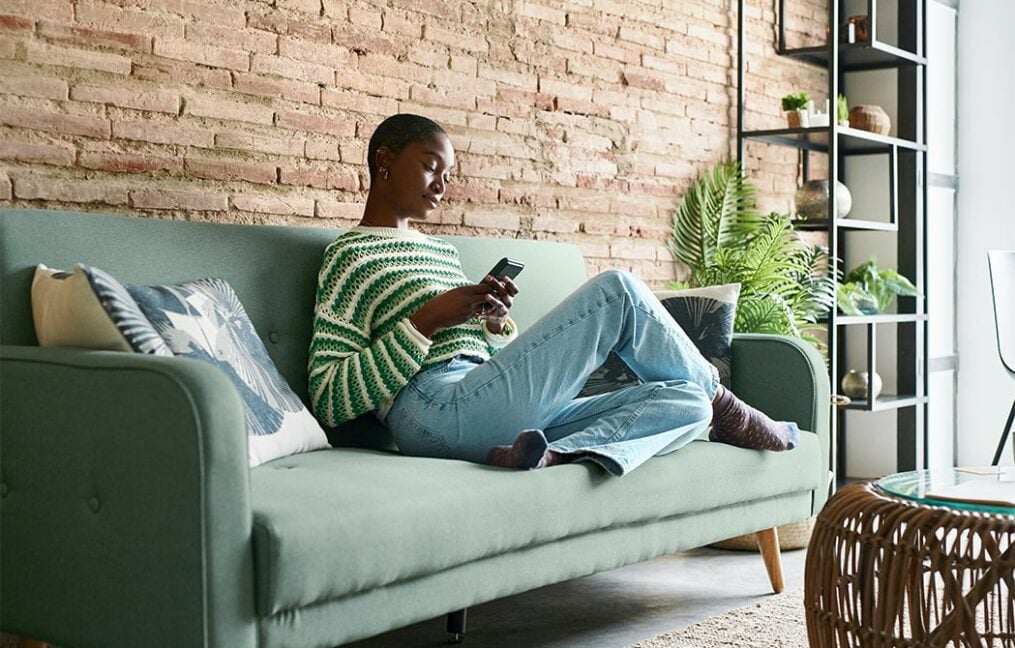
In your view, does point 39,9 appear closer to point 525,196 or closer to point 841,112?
point 525,196

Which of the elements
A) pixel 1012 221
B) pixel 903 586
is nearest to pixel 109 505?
pixel 903 586

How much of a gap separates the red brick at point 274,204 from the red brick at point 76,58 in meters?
0.43

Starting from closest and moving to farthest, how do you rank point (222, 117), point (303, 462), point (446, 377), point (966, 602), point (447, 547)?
point (966, 602), point (447, 547), point (303, 462), point (446, 377), point (222, 117)

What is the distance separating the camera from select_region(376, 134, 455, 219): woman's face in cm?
290

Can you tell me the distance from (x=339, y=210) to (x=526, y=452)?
127 centimetres

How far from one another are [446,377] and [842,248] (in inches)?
130

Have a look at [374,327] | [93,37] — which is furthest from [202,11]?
[374,327]

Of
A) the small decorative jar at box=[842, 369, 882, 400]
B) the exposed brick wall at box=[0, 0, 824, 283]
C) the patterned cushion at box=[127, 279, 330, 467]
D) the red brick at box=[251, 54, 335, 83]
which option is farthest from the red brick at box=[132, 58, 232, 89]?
the small decorative jar at box=[842, 369, 882, 400]

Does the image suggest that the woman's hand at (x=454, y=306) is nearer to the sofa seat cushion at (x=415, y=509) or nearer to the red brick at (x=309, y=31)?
the sofa seat cushion at (x=415, y=509)

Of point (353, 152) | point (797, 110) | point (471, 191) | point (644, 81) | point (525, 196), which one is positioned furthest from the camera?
point (797, 110)

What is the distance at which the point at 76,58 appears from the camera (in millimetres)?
2709

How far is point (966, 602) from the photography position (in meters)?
1.87

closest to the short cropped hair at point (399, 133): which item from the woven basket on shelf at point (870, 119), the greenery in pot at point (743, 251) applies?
the greenery in pot at point (743, 251)

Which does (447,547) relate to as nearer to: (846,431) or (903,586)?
(903,586)
